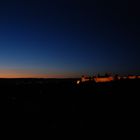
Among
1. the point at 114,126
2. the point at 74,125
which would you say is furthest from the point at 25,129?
the point at 114,126

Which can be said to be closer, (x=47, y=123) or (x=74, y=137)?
(x=74, y=137)

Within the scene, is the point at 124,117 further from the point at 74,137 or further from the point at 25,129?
the point at 25,129

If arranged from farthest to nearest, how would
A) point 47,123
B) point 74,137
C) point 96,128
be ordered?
point 47,123, point 96,128, point 74,137

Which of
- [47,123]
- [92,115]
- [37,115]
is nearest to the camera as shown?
[47,123]

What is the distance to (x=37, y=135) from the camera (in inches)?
567

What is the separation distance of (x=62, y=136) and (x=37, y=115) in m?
7.54

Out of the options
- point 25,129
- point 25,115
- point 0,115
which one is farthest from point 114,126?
point 0,115

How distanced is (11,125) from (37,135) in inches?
146

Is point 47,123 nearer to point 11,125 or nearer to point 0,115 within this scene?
point 11,125

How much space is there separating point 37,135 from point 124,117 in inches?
265

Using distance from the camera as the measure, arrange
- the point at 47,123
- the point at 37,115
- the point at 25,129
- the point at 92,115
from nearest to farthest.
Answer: the point at 25,129
the point at 47,123
the point at 92,115
the point at 37,115

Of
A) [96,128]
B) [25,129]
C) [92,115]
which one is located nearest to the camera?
[96,128]

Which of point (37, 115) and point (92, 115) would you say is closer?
point (92, 115)

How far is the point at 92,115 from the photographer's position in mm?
19266
